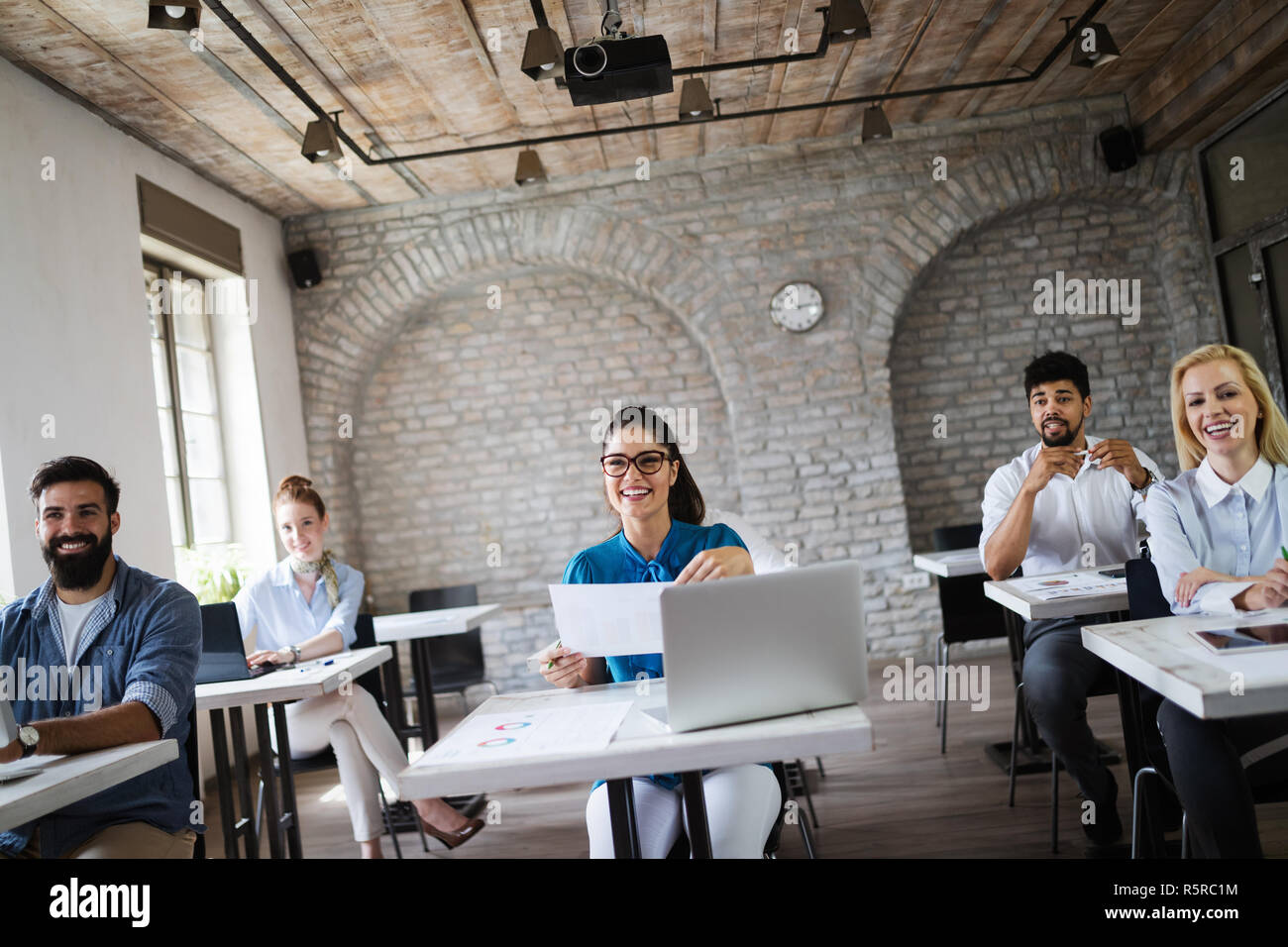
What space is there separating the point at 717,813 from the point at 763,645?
55 cm

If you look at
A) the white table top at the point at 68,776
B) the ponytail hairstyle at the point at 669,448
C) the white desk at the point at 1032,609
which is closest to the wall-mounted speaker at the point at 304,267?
the ponytail hairstyle at the point at 669,448

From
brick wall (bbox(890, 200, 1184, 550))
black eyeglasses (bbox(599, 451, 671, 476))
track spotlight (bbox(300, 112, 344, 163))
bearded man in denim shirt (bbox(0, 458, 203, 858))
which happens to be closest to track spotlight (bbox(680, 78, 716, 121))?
track spotlight (bbox(300, 112, 344, 163))

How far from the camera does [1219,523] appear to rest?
8.11 ft

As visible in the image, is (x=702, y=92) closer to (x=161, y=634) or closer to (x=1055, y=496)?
(x=1055, y=496)

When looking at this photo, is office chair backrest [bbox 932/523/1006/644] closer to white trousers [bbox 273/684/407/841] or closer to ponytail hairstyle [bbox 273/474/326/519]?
white trousers [bbox 273/684/407/841]

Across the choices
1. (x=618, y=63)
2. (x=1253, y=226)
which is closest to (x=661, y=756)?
(x=618, y=63)

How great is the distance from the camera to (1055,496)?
3.45 metres

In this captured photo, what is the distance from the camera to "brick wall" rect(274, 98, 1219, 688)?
21.1ft

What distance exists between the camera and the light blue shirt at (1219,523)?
2.40 m

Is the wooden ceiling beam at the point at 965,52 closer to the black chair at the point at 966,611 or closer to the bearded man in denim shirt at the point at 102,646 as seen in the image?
the black chair at the point at 966,611

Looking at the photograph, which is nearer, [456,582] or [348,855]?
[348,855]

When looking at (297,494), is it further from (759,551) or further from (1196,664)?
(1196,664)
